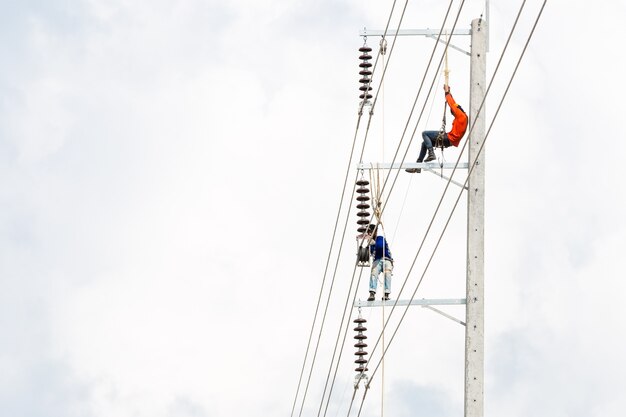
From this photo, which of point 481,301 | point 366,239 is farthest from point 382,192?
point 481,301

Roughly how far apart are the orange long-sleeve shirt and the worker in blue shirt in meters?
2.25

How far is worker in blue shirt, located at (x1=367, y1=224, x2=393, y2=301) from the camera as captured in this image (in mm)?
43500

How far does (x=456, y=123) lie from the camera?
41.9 m

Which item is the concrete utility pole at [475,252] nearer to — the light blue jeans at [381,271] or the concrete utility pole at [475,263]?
the concrete utility pole at [475,263]

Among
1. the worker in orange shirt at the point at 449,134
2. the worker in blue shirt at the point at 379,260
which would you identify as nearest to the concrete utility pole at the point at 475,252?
the worker in orange shirt at the point at 449,134

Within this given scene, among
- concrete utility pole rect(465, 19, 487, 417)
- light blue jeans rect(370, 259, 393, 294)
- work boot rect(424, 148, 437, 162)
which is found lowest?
concrete utility pole rect(465, 19, 487, 417)

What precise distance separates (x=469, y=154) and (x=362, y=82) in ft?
19.8

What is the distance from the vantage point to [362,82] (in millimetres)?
43562

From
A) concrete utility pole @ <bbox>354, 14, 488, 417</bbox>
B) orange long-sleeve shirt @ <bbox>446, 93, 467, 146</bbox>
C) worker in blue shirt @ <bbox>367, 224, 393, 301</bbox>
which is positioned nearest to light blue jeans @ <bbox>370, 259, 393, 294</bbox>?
worker in blue shirt @ <bbox>367, 224, 393, 301</bbox>

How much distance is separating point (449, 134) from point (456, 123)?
15.4 inches

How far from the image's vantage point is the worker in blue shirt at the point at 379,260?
143 feet

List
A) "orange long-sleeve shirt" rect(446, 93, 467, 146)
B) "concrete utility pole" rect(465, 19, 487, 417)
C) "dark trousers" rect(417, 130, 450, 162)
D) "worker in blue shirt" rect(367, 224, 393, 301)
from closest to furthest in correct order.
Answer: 1. "concrete utility pole" rect(465, 19, 487, 417)
2. "orange long-sleeve shirt" rect(446, 93, 467, 146)
3. "dark trousers" rect(417, 130, 450, 162)
4. "worker in blue shirt" rect(367, 224, 393, 301)

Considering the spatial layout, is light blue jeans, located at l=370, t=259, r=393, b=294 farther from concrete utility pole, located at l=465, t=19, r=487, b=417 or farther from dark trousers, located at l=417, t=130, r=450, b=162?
concrete utility pole, located at l=465, t=19, r=487, b=417

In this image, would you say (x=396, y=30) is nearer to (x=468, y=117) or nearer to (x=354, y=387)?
(x=468, y=117)
